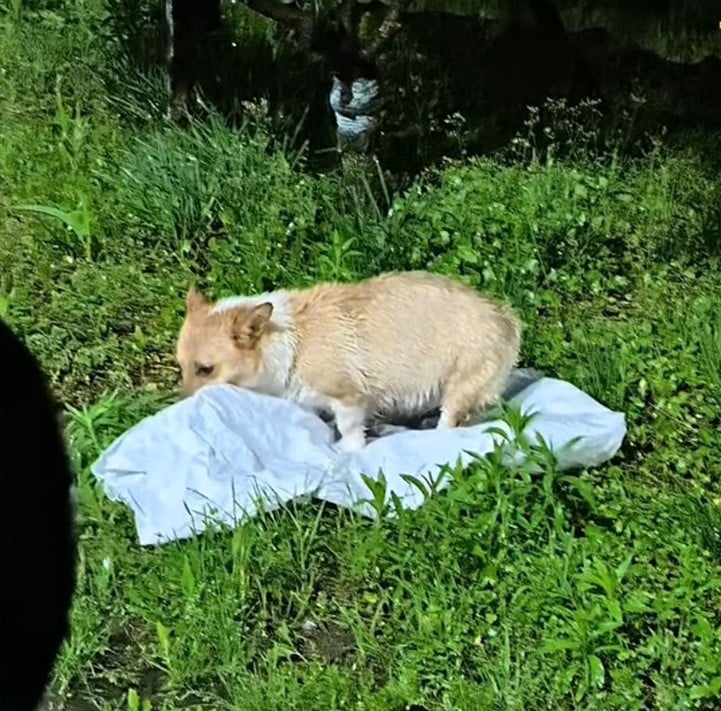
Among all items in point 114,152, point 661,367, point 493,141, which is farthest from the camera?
point 493,141

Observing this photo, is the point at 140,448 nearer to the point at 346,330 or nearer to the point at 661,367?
the point at 346,330

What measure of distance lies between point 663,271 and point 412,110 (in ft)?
6.08

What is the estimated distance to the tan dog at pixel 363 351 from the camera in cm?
459

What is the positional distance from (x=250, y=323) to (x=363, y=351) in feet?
1.24

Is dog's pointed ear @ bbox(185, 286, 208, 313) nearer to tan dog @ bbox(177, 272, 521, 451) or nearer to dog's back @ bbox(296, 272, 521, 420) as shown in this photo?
tan dog @ bbox(177, 272, 521, 451)

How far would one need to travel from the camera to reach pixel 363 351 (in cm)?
460

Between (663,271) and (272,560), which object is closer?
(272,560)

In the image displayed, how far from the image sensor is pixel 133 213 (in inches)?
226

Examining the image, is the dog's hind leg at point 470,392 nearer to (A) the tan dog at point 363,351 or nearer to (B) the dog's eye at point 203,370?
(A) the tan dog at point 363,351

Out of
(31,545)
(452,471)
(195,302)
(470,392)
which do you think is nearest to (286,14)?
(195,302)

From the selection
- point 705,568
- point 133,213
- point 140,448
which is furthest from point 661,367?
point 133,213

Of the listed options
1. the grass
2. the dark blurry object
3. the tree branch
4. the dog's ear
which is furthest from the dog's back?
the tree branch

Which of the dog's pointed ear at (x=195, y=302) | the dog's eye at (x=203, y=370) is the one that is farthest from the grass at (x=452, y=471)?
the dog's pointed ear at (x=195, y=302)

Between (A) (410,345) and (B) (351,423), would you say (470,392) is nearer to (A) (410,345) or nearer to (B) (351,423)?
(A) (410,345)
